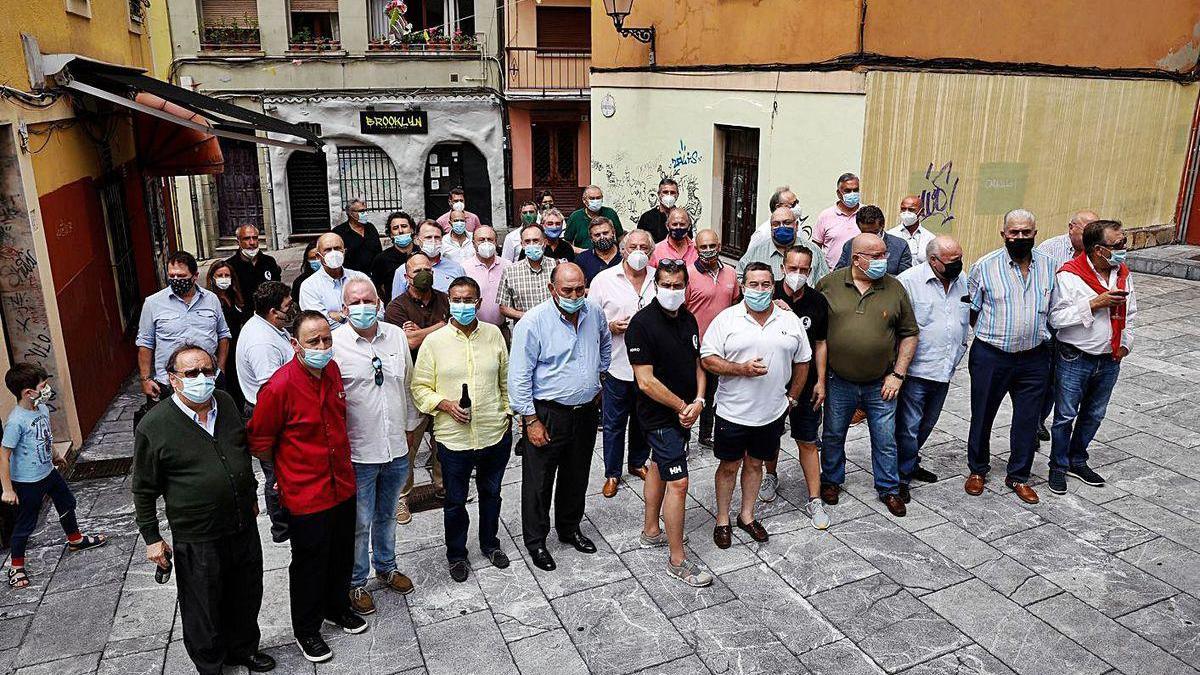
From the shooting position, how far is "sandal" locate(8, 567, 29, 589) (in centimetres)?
512

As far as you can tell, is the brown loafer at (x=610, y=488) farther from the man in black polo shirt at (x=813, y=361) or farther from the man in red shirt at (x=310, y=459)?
the man in red shirt at (x=310, y=459)

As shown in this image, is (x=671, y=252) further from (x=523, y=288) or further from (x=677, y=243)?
(x=523, y=288)

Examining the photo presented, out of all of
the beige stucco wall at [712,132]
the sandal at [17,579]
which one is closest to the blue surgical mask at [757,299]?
the sandal at [17,579]

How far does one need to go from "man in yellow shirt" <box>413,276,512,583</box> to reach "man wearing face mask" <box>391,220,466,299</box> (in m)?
1.86

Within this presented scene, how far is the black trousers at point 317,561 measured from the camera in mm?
4215

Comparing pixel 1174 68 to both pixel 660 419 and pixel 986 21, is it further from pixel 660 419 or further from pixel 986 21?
pixel 660 419

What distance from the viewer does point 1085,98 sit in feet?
41.2

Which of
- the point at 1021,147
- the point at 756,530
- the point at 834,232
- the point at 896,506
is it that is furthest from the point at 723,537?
the point at 1021,147

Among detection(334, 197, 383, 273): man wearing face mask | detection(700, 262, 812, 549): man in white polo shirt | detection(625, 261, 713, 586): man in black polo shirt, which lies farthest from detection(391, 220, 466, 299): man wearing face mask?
detection(700, 262, 812, 549): man in white polo shirt

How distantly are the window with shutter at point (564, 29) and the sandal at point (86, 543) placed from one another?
1708cm

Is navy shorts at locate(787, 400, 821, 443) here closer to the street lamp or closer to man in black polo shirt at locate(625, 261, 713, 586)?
man in black polo shirt at locate(625, 261, 713, 586)

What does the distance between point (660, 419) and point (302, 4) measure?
17.8 m

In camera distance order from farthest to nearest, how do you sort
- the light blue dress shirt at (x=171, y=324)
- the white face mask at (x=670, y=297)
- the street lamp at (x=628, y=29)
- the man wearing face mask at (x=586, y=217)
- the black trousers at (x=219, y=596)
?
1. the street lamp at (x=628, y=29)
2. the man wearing face mask at (x=586, y=217)
3. the light blue dress shirt at (x=171, y=324)
4. the white face mask at (x=670, y=297)
5. the black trousers at (x=219, y=596)

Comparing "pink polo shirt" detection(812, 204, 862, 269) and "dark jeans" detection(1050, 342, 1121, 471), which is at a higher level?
"pink polo shirt" detection(812, 204, 862, 269)
